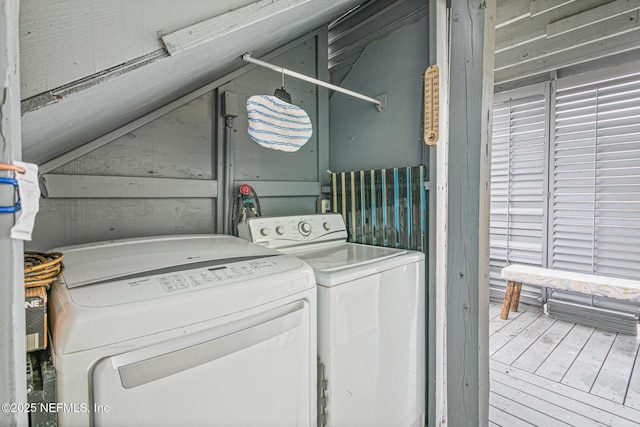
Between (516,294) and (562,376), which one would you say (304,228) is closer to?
(562,376)

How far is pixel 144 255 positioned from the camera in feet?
3.57

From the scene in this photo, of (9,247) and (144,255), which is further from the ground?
(9,247)

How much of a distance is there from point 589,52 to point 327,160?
294cm

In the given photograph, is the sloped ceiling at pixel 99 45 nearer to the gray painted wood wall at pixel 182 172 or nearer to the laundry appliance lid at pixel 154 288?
the laundry appliance lid at pixel 154 288

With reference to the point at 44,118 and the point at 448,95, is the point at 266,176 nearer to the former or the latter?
the point at 448,95

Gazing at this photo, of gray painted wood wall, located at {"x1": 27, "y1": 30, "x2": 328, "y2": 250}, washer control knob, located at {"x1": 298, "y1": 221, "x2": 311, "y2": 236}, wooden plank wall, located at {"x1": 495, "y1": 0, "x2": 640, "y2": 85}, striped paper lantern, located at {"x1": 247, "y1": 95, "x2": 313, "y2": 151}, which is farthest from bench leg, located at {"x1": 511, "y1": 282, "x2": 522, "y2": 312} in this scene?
striped paper lantern, located at {"x1": 247, "y1": 95, "x2": 313, "y2": 151}

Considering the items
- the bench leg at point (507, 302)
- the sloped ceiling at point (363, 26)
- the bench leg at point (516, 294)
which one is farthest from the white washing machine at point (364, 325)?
the bench leg at point (516, 294)

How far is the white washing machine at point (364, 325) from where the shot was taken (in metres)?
1.17

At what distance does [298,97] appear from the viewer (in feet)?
7.18

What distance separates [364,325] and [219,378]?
644mm

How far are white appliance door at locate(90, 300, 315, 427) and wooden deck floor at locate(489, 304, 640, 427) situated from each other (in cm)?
155

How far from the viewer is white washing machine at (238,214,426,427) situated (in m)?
1.17

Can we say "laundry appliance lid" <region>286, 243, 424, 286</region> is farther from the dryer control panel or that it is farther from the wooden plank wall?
the wooden plank wall

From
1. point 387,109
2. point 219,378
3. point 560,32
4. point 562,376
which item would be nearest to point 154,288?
point 219,378
